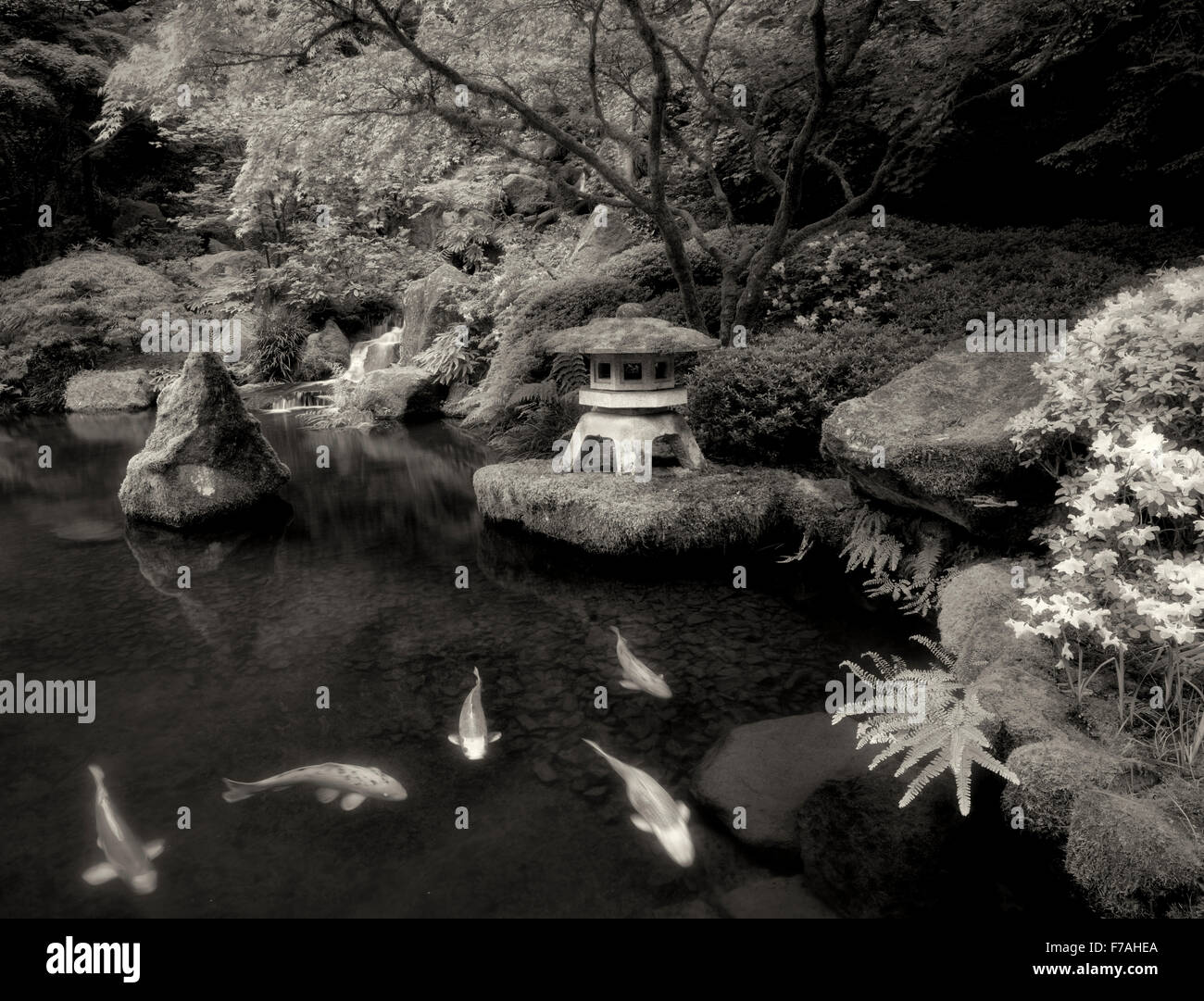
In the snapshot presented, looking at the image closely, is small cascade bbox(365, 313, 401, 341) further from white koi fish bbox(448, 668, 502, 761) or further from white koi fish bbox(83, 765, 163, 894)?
white koi fish bbox(83, 765, 163, 894)

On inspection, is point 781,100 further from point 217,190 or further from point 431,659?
point 217,190

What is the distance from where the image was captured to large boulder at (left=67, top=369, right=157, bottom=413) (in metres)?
22.5

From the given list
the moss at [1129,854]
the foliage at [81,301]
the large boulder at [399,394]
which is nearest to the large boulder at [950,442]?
the moss at [1129,854]

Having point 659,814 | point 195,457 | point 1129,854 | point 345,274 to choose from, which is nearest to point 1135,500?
point 1129,854

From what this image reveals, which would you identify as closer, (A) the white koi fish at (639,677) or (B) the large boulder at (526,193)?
(A) the white koi fish at (639,677)

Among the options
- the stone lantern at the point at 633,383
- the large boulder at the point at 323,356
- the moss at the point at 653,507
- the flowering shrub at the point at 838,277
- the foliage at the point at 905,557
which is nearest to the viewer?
the foliage at the point at 905,557

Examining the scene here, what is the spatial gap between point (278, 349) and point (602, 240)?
12.2m

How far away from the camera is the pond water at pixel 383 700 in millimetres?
3701

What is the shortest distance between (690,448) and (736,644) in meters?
3.44

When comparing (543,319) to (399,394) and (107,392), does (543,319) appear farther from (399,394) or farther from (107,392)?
(107,392)

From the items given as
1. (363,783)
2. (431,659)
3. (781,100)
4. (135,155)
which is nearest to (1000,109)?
(781,100)

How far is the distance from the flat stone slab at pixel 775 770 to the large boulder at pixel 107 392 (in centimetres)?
2401

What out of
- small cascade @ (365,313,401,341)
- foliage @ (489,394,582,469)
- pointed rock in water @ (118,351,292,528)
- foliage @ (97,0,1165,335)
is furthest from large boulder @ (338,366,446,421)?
pointed rock in water @ (118,351,292,528)

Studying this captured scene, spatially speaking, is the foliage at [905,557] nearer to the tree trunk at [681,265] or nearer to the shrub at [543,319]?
the tree trunk at [681,265]
